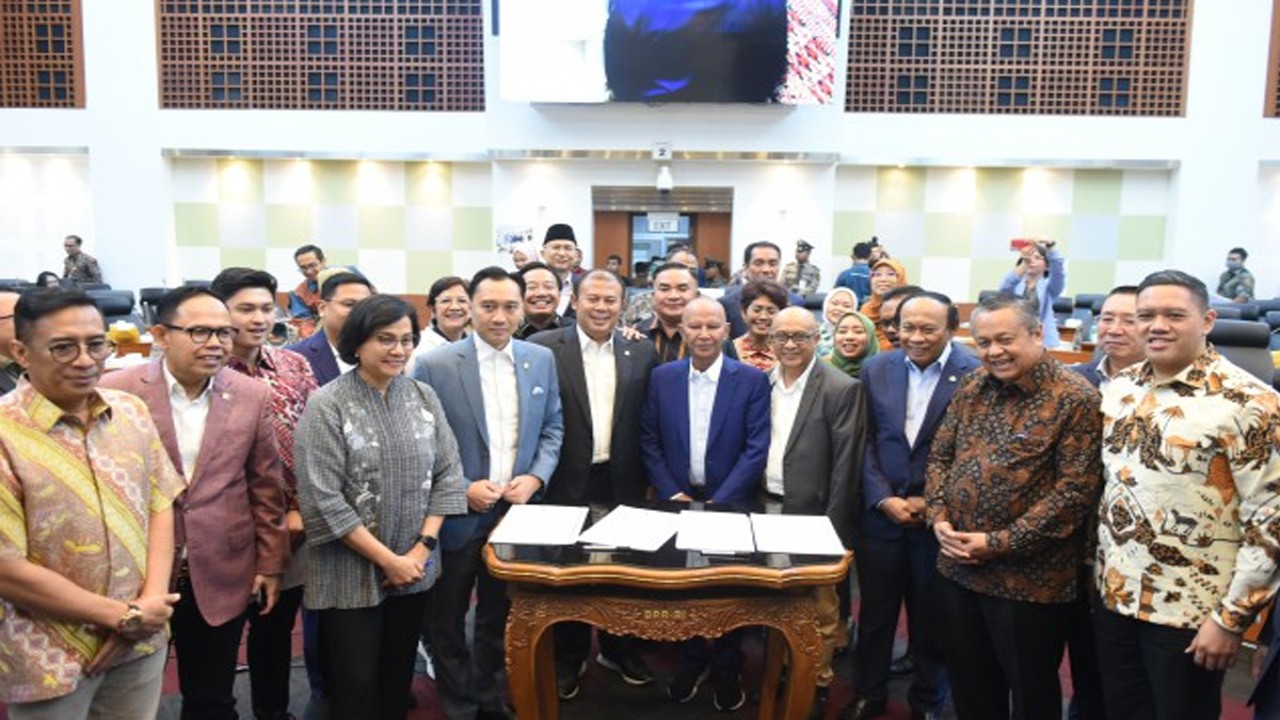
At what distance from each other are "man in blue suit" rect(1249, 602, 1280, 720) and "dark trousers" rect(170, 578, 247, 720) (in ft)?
9.16

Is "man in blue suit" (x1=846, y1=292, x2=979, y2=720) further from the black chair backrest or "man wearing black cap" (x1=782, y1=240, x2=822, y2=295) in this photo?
"man wearing black cap" (x1=782, y1=240, x2=822, y2=295)

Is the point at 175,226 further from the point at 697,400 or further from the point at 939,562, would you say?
the point at 939,562

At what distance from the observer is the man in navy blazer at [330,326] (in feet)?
10.5

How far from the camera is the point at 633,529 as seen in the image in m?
2.62

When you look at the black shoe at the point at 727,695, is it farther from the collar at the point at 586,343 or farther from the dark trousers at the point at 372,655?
the collar at the point at 586,343

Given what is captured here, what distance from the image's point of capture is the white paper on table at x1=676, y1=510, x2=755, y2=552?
2.46m

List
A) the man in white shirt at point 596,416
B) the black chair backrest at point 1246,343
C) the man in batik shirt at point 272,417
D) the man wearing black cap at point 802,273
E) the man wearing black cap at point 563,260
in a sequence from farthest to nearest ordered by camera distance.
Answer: the man wearing black cap at point 802,273, the man wearing black cap at point 563,260, the black chair backrest at point 1246,343, the man in white shirt at point 596,416, the man in batik shirt at point 272,417

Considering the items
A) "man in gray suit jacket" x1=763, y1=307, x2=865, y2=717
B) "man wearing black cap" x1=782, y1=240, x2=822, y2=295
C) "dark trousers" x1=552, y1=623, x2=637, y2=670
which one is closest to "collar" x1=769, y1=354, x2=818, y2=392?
"man in gray suit jacket" x1=763, y1=307, x2=865, y2=717

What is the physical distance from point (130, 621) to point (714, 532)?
1.52 metres

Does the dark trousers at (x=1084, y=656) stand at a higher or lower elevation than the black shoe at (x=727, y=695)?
higher

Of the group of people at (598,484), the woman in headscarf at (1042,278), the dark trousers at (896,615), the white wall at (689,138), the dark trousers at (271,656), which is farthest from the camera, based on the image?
the white wall at (689,138)

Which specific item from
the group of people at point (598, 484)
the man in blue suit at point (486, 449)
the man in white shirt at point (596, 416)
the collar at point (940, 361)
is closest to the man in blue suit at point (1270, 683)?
the group of people at point (598, 484)

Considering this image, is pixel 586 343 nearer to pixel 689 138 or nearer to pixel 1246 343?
pixel 1246 343

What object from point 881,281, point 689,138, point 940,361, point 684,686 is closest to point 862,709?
point 684,686
